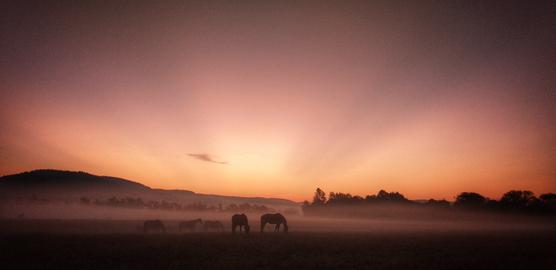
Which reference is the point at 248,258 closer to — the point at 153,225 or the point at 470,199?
the point at 153,225

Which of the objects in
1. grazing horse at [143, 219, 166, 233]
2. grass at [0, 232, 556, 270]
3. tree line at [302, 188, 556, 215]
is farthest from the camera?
tree line at [302, 188, 556, 215]

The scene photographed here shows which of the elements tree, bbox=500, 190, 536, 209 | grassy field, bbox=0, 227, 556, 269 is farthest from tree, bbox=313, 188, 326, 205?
grassy field, bbox=0, 227, 556, 269

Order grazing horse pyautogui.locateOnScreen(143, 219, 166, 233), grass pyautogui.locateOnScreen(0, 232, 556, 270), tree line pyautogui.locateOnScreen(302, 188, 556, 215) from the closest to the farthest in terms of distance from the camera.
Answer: grass pyautogui.locateOnScreen(0, 232, 556, 270), grazing horse pyautogui.locateOnScreen(143, 219, 166, 233), tree line pyautogui.locateOnScreen(302, 188, 556, 215)

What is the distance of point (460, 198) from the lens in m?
109

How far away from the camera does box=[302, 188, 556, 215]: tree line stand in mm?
92438

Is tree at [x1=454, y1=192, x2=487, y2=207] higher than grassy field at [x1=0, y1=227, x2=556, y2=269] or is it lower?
higher

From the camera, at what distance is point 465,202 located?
350 feet

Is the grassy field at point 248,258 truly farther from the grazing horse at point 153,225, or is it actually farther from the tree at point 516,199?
the tree at point 516,199

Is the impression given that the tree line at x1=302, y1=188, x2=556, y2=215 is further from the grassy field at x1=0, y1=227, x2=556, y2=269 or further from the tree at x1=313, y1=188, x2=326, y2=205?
the grassy field at x1=0, y1=227, x2=556, y2=269

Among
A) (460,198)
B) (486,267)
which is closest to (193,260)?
(486,267)

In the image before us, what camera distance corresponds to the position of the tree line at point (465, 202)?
9244 centimetres

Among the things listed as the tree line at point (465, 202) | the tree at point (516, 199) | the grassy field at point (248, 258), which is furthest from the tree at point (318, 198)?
the grassy field at point (248, 258)

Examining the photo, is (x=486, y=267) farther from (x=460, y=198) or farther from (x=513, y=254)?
(x=460, y=198)

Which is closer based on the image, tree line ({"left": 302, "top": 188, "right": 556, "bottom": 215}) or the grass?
the grass
